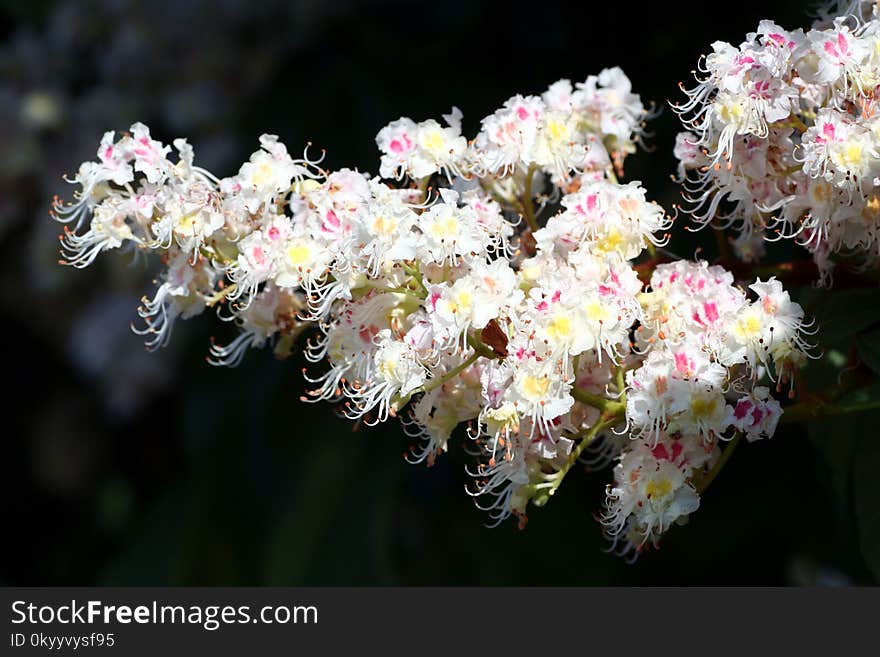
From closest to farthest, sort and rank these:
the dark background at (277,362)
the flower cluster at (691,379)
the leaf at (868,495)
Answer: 1. the flower cluster at (691,379)
2. the leaf at (868,495)
3. the dark background at (277,362)

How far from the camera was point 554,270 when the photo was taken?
32.3 inches

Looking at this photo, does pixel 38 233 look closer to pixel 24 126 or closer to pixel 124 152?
pixel 24 126

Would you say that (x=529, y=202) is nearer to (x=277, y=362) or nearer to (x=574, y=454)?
(x=574, y=454)

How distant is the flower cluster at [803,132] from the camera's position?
2.63 ft

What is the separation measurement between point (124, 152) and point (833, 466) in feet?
2.10

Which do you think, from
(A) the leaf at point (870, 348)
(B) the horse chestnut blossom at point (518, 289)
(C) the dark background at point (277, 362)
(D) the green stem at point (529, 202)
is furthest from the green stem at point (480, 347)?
(C) the dark background at point (277, 362)

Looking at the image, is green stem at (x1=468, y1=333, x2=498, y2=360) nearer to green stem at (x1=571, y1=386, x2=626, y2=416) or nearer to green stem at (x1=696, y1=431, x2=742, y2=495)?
green stem at (x1=571, y1=386, x2=626, y2=416)

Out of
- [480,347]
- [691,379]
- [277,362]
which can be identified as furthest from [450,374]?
[277,362]

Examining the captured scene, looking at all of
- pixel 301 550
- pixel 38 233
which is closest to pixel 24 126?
pixel 38 233

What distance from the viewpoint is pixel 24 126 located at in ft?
7.15

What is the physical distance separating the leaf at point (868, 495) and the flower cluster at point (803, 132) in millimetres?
159

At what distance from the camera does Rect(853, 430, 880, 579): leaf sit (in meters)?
0.91

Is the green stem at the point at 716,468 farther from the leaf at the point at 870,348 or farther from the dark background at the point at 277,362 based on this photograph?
the dark background at the point at 277,362

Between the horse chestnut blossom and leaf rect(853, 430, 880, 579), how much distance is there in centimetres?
11
